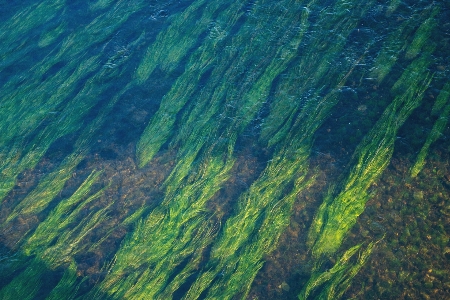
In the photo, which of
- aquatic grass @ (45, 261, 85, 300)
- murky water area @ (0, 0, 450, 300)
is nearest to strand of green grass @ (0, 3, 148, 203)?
murky water area @ (0, 0, 450, 300)

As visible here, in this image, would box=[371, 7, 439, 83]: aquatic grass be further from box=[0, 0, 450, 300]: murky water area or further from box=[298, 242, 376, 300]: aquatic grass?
box=[298, 242, 376, 300]: aquatic grass

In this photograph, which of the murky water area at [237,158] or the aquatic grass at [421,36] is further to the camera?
the aquatic grass at [421,36]

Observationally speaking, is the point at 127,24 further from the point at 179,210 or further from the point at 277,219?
the point at 277,219

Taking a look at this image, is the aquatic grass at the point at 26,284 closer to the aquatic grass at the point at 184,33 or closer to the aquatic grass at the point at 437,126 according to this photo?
the aquatic grass at the point at 184,33

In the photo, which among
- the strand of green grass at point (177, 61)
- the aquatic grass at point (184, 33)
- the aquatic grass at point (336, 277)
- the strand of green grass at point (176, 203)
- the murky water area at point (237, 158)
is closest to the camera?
the aquatic grass at point (336, 277)

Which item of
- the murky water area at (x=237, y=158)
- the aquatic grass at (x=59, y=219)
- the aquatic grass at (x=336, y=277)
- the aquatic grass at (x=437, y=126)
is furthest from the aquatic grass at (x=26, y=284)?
the aquatic grass at (x=437, y=126)

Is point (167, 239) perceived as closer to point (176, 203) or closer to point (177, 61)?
point (176, 203)

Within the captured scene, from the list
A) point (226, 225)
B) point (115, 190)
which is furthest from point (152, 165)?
point (226, 225)
